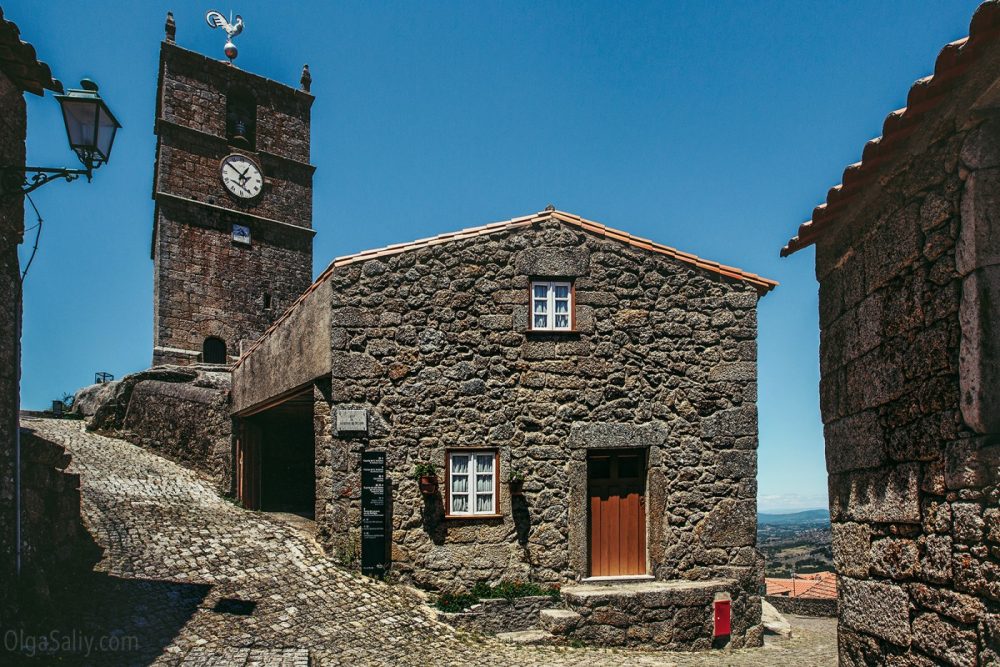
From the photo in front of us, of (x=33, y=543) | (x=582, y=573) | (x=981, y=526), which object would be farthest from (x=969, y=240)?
(x=33, y=543)

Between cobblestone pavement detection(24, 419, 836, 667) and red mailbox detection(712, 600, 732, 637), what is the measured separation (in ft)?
1.00

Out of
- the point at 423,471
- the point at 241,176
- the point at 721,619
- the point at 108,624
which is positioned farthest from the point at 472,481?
the point at 241,176

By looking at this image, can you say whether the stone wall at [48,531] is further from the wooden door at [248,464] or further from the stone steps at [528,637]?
the stone steps at [528,637]

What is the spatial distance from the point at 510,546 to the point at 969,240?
24.2 feet

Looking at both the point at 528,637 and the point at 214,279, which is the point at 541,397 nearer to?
the point at 528,637

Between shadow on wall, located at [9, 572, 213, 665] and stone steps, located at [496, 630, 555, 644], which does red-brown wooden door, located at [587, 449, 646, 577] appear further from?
shadow on wall, located at [9, 572, 213, 665]

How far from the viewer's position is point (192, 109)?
2162cm

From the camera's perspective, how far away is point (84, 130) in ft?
20.4

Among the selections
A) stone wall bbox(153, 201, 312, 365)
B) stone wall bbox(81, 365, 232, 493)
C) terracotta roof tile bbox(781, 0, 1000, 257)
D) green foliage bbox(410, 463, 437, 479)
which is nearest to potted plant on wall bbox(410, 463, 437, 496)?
green foliage bbox(410, 463, 437, 479)

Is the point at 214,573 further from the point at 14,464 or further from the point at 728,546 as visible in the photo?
the point at 728,546

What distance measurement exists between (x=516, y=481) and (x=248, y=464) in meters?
6.65

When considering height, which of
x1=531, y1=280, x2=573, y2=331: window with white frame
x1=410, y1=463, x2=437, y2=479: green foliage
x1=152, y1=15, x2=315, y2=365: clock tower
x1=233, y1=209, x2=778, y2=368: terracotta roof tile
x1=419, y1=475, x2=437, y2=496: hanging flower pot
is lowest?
x1=419, y1=475, x2=437, y2=496: hanging flower pot

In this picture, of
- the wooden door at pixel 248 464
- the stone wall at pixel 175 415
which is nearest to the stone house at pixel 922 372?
the wooden door at pixel 248 464

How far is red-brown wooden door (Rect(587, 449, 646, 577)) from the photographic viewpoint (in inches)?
388
